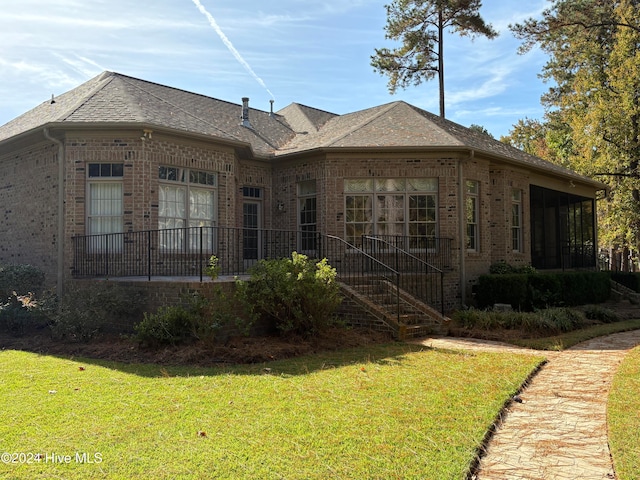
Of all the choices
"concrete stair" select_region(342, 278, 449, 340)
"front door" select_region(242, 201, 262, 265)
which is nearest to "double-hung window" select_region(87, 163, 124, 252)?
"front door" select_region(242, 201, 262, 265)

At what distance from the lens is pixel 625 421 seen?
4621mm

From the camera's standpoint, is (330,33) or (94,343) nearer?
(94,343)

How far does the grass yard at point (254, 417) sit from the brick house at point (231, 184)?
4044 millimetres

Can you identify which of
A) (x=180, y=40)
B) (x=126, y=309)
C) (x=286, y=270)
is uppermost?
(x=180, y=40)

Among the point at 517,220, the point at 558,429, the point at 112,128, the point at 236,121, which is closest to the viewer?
the point at 558,429

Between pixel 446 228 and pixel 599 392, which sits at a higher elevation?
pixel 446 228

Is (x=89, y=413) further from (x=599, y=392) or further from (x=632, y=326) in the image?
(x=632, y=326)

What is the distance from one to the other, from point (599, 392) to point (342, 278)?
588cm

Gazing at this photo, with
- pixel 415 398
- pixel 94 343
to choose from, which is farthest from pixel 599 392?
pixel 94 343

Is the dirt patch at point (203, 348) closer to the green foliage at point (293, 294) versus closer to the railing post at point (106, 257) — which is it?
the green foliage at point (293, 294)

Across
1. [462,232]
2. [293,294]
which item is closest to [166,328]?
[293,294]

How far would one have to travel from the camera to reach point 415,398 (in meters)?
5.28

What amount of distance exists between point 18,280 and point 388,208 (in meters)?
8.70

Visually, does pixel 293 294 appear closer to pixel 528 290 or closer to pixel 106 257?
pixel 106 257
